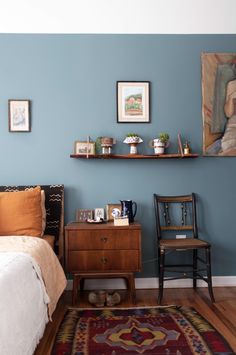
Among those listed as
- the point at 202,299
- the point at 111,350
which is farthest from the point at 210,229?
the point at 111,350

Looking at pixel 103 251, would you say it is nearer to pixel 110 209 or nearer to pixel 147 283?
→ pixel 110 209

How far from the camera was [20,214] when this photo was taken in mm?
2654

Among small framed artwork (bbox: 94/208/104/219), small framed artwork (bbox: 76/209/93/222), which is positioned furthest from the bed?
small framed artwork (bbox: 94/208/104/219)

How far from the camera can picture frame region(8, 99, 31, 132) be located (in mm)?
3139

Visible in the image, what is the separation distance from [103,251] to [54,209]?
0.68m

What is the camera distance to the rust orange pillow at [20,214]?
262cm

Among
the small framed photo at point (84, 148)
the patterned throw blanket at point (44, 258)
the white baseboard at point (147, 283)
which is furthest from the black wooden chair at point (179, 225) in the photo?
the patterned throw blanket at point (44, 258)

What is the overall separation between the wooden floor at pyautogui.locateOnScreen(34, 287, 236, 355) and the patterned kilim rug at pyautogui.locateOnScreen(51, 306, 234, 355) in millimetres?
66

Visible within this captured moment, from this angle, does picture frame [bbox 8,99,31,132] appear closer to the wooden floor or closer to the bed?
the bed

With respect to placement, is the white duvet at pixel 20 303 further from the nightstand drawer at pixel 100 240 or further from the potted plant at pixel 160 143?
the potted plant at pixel 160 143

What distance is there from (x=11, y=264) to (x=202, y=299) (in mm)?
1853

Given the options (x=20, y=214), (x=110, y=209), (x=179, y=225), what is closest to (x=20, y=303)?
(x=20, y=214)

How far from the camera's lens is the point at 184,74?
323 cm

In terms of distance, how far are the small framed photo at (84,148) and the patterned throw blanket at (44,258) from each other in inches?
39.9
